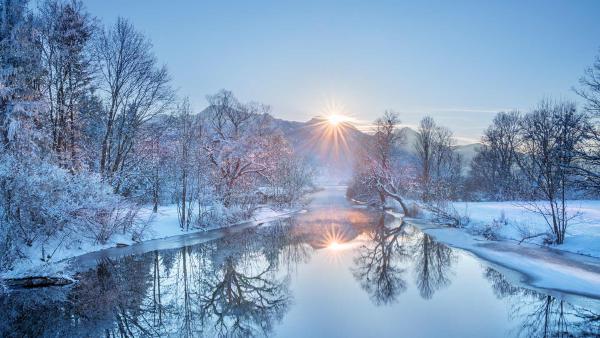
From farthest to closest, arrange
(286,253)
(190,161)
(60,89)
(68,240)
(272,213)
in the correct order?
1. (272,213)
2. (190,161)
3. (60,89)
4. (286,253)
5. (68,240)

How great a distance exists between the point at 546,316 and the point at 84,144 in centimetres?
2684

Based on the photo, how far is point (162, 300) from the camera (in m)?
10.9

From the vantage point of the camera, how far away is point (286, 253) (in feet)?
58.7

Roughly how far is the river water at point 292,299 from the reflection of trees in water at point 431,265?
0.15 feet

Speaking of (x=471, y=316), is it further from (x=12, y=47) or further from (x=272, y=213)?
(x=272, y=213)

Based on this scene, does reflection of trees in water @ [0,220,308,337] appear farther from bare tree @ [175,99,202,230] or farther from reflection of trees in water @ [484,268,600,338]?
bare tree @ [175,99,202,230]

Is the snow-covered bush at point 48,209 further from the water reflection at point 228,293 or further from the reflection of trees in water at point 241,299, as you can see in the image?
the reflection of trees in water at point 241,299

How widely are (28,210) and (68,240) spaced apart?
3.40 m

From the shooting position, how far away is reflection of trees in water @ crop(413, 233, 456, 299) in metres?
12.4

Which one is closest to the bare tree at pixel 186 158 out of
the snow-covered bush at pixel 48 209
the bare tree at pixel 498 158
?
the snow-covered bush at pixel 48 209

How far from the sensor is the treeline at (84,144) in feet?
46.7

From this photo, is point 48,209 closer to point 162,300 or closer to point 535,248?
point 162,300

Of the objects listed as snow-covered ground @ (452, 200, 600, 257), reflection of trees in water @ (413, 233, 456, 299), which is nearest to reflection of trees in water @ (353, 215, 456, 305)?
reflection of trees in water @ (413, 233, 456, 299)

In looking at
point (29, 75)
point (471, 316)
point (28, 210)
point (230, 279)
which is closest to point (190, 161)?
point (29, 75)
